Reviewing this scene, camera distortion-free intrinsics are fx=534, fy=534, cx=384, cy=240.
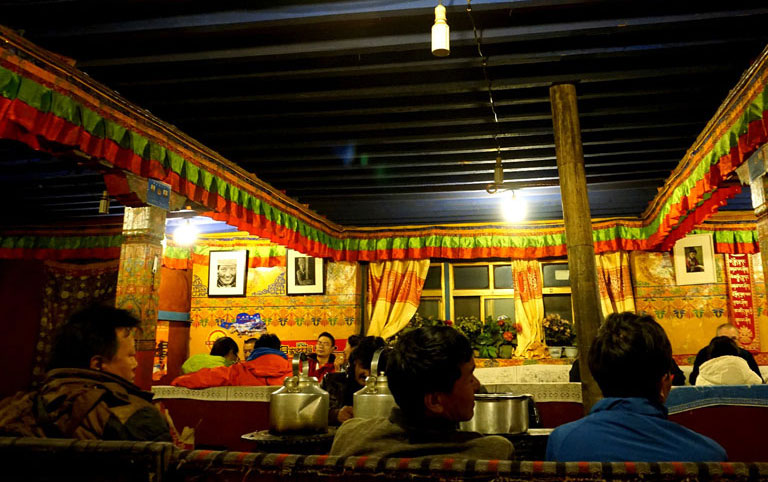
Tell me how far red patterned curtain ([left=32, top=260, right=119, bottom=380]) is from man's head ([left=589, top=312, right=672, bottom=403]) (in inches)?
362

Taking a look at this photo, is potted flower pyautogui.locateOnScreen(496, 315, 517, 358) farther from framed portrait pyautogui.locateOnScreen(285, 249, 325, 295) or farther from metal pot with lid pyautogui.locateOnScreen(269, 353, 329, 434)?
metal pot with lid pyautogui.locateOnScreen(269, 353, 329, 434)

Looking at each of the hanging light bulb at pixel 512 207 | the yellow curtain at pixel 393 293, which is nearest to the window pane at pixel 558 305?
the hanging light bulb at pixel 512 207

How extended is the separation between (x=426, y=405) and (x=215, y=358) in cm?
530

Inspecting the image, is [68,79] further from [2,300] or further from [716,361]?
[2,300]

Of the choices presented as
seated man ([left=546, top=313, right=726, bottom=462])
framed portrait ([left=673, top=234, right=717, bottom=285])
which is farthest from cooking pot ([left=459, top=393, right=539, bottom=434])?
framed portrait ([left=673, top=234, right=717, bottom=285])

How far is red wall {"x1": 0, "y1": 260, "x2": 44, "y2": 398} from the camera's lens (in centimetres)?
911

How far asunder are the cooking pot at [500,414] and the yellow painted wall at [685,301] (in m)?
7.02

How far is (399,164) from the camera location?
6375 millimetres

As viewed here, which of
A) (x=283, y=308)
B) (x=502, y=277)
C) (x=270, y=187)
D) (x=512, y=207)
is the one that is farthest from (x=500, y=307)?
(x=270, y=187)

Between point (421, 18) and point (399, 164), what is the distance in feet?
8.66

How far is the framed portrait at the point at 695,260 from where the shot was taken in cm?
819

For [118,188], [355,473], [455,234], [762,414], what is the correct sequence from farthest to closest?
[455,234], [118,188], [762,414], [355,473]

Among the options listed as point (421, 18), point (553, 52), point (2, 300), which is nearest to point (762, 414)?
point (553, 52)

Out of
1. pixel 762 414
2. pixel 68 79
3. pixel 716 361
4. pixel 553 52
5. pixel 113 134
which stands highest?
pixel 553 52
